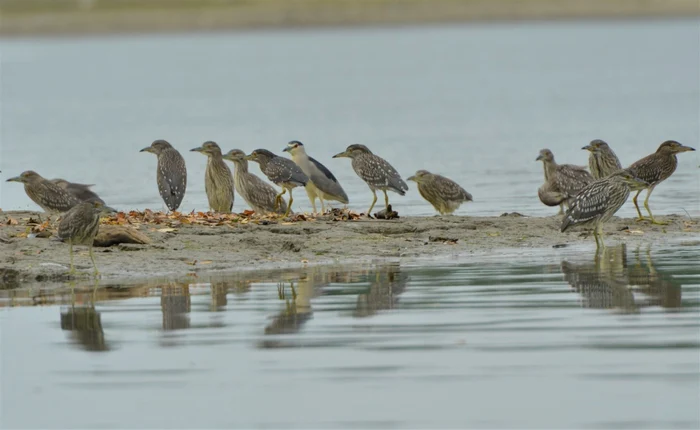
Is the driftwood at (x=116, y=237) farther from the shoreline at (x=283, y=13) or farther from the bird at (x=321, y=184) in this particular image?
the shoreline at (x=283, y=13)

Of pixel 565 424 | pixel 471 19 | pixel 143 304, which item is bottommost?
pixel 565 424

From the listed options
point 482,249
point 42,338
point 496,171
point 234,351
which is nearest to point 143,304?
point 42,338

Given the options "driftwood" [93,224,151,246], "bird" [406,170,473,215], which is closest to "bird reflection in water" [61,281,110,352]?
"driftwood" [93,224,151,246]

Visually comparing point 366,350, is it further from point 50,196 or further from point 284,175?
point 284,175

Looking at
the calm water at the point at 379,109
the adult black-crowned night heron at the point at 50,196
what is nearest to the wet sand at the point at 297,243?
the adult black-crowned night heron at the point at 50,196

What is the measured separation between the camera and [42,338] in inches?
429

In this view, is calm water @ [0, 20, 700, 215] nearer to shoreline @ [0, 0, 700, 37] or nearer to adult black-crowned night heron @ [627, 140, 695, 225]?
adult black-crowned night heron @ [627, 140, 695, 225]

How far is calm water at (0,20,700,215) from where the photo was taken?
88.8 ft

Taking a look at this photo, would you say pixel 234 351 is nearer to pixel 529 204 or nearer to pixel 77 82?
pixel 529 204

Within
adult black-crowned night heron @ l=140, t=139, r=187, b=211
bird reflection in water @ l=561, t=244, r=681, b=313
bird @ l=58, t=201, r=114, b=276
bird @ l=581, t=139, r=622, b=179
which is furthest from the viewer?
adult black-crowned night heron @ l=140, t=139, r=187, b=211

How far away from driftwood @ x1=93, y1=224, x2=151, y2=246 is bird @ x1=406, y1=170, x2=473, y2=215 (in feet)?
19.1

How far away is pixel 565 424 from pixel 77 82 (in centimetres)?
6686

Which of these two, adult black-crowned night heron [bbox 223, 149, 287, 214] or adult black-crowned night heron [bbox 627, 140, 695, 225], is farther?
adult black-crowned night heron [bbox 223, 149, 287, 214]

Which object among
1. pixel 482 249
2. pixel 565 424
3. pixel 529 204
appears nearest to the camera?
pixel 565 424
